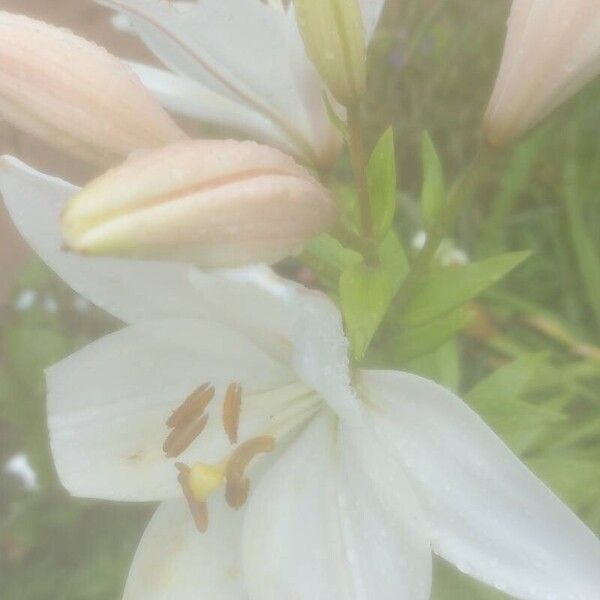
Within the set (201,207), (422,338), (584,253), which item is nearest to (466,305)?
(584,253)

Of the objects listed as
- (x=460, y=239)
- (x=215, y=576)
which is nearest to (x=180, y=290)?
(x=215, y=576)

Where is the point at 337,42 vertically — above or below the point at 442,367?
above

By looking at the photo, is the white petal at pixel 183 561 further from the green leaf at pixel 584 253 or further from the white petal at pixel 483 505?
the green leaf at pixel 584 253

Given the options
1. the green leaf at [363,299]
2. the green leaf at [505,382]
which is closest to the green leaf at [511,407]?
the green leaf at [505,382]

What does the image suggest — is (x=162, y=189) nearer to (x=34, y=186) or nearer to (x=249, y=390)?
(x=34, y=186)

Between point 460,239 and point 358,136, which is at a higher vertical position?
point 358,136

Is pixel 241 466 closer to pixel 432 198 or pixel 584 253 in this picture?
pixel 432 198
